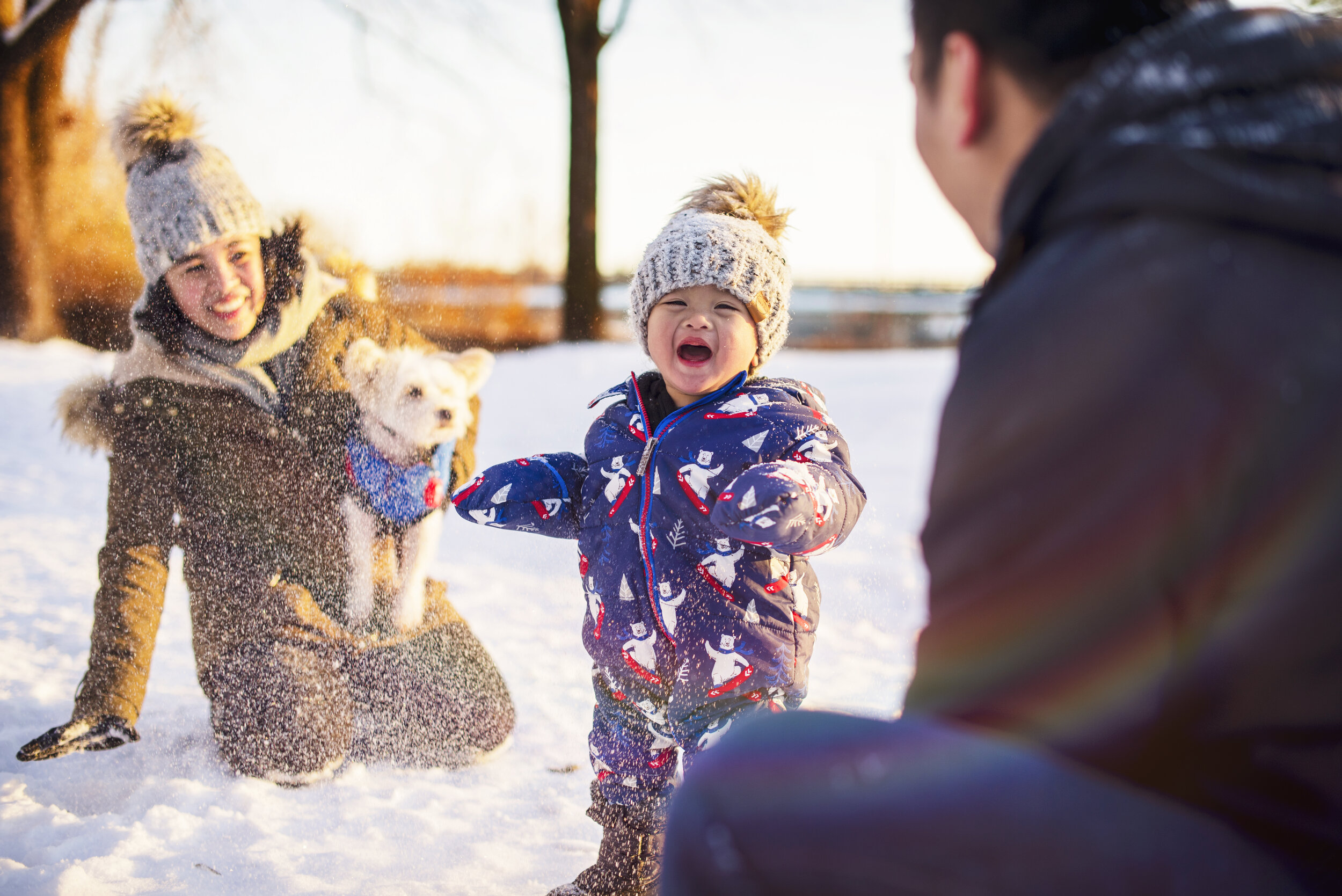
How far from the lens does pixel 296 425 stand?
2.27 m

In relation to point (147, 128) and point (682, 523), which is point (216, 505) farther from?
point (682, 523)

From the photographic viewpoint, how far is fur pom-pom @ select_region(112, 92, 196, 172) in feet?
7.00

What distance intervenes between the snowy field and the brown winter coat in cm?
20

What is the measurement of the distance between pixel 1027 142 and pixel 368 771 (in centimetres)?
203

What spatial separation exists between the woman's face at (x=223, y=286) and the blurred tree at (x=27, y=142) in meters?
3.76

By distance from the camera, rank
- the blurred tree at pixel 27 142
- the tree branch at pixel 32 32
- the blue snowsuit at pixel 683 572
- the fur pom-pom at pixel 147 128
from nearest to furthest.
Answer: the blue snowsuit at pixel 683 572
the fur pom-pom at pixel 147 128
the tree branch at pixel 32 32
the blurred tree at pixel 27 142

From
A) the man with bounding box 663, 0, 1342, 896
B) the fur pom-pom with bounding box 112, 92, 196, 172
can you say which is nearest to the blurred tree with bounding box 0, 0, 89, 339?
the fur pom-pom with bounding box 112, 92, 196, 172

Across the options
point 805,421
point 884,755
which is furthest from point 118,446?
point 884,755

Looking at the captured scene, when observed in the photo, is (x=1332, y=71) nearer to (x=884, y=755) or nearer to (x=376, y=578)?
(x=884, y=755)

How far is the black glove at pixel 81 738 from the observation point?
215 centimetres

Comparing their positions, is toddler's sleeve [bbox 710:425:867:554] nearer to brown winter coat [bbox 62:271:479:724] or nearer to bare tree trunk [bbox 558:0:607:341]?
brown winter coat [bbox 62:271:479:724]

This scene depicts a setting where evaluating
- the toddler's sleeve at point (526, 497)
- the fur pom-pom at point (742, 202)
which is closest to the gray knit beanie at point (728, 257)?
the fur pom-pom at point (742, 202)

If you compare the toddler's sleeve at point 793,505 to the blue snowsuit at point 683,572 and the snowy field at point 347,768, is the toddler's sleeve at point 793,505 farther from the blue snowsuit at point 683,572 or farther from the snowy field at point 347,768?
the snowy field at point 347,768

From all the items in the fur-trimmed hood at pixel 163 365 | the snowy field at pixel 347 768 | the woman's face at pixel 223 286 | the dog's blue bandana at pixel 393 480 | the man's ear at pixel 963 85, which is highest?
the man's ear at pixel 963 85
